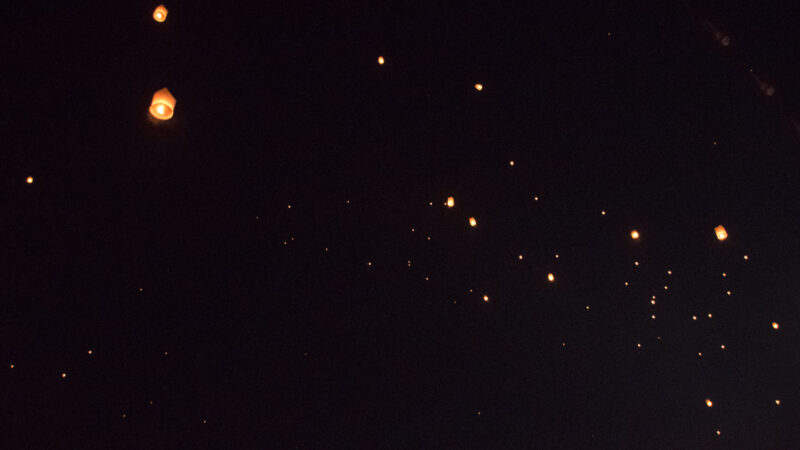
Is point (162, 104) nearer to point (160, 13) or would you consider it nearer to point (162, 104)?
point (162, 104)

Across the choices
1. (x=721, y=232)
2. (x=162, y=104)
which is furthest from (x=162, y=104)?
(x=721, y=232)

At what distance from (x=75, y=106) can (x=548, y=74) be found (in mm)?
1754

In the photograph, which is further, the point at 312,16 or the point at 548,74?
the point at 548,74

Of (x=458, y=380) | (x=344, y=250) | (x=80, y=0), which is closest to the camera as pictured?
(x=80, y=0)

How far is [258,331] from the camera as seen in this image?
1695mm

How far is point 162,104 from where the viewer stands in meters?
1.53

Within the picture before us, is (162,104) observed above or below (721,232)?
above

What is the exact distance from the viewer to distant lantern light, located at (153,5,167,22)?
64.0 inches

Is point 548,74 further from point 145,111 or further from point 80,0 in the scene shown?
point 80,0

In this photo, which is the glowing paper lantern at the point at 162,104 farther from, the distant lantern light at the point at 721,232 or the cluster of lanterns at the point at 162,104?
the distant lantern light at the point at 721,232

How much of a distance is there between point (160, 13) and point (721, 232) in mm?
2460

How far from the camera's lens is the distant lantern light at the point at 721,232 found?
2271 mm

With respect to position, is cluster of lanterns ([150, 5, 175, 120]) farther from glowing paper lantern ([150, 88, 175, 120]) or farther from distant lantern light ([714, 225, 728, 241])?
distant lantern light ([714, 225, 728, 241])

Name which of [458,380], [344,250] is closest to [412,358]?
[458,380]
